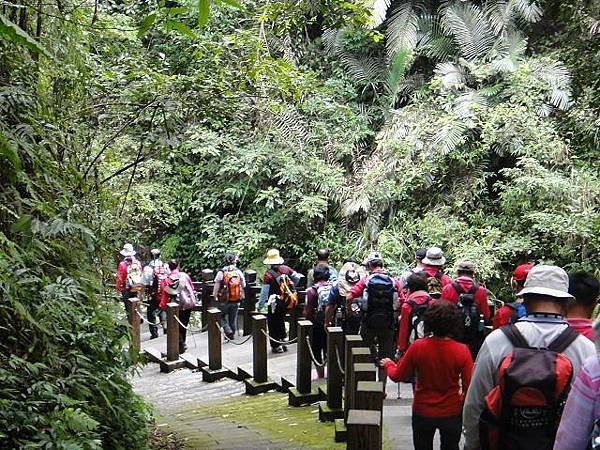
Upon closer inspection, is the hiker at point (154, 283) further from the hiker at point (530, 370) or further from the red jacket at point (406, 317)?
the hiker at point (530, 370)

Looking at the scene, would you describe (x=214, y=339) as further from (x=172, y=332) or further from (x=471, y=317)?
(x=471, y=317)

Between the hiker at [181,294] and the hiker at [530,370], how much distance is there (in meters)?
8.16

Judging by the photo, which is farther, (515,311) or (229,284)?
(229,284)

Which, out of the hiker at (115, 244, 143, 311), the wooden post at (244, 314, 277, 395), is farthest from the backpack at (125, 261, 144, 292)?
the wooden post at (244, 314, 277, 395)

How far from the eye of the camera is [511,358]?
3.05 m

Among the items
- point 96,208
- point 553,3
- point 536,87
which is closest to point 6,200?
point 96,208

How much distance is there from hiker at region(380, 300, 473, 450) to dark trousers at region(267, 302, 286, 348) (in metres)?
5.57

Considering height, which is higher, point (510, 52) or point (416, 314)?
point (510, 52)

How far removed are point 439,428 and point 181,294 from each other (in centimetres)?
744

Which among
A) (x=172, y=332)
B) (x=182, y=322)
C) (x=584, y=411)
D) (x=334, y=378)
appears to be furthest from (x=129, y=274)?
(x=584, y=411)

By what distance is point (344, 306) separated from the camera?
782cm

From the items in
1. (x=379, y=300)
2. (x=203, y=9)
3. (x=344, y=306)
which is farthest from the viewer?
(x=344, y=306)

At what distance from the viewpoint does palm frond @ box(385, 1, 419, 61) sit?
54.7ft

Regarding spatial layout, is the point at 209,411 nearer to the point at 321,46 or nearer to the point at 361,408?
the point at 361,408
